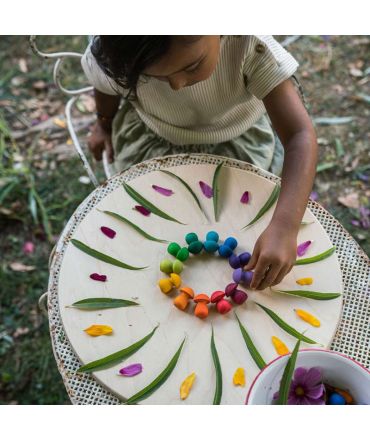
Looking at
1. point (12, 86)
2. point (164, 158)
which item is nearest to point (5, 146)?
point (12, 86)

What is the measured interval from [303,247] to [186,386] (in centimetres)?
34

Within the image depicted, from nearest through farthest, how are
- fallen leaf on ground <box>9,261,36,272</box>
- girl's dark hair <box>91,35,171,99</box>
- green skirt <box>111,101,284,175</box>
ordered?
1. girl's dark hair <box>91,35,171,99</box>
2. green skirt <box>111,101,284,175</box>
3. fallen leaf on ground <box>9,261,36,272</box>

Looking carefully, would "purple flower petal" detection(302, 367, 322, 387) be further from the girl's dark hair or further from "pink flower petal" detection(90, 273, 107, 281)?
the girl's dark hair

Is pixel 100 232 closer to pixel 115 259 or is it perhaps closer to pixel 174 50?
pixel 115 259

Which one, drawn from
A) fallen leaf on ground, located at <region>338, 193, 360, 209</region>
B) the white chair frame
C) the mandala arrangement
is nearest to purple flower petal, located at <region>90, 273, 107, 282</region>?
the mandala arrangement

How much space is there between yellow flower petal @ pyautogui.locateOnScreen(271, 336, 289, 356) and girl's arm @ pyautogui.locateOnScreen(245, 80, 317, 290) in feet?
0.31

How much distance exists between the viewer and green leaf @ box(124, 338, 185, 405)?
0.79 metres

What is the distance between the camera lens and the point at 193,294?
2.88ft

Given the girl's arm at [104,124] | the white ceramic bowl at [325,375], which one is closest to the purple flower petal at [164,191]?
the girl's arm at [104,124]

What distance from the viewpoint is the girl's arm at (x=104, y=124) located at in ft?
4.09

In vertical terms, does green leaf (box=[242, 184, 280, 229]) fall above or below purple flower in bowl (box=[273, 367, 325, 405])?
above

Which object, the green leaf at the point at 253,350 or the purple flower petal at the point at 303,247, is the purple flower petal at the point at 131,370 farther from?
the purple flower petal at the point at 303,247
